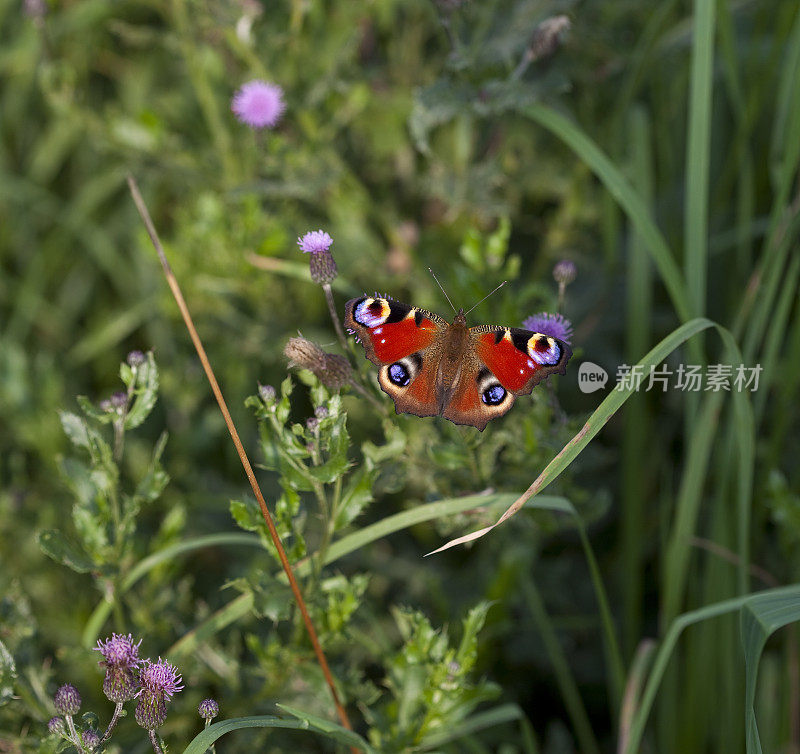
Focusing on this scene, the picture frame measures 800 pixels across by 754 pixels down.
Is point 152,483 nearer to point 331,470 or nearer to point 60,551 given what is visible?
point 60,551

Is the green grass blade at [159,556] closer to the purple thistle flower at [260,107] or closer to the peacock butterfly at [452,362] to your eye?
the peacock butterfly at [452,362]

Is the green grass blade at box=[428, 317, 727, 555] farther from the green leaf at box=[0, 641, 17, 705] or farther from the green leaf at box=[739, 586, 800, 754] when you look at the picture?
the green leaf at box=[0, 641, 17, 705]

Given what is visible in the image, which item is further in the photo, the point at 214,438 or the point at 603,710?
the point at 214,438

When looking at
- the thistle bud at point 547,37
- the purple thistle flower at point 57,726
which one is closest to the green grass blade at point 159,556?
the purple thistle flower at point 57,726

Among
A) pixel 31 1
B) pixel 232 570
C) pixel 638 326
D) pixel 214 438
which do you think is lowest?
pixel 232 570

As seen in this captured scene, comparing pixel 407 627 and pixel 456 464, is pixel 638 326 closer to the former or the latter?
pixel 456 464

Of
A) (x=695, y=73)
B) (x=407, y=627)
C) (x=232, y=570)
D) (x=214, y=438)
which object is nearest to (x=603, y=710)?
(x=407, y=627)
